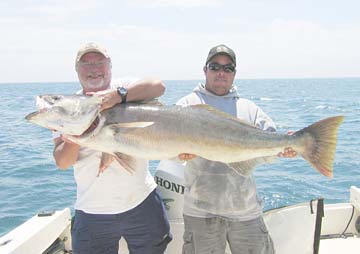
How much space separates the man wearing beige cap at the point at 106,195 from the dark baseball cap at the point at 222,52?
798 mm

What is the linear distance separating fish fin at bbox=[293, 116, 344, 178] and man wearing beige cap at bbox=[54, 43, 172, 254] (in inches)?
53.0

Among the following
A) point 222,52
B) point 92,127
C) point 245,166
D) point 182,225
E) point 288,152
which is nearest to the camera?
point 92,127

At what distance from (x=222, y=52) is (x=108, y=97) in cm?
133

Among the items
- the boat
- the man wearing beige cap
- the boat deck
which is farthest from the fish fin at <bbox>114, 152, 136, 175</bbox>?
the boat deck

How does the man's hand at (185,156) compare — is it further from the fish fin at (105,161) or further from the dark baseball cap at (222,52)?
the dark baseball cap at (222,52)

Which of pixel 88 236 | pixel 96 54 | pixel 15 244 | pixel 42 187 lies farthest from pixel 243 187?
pixel 42 187

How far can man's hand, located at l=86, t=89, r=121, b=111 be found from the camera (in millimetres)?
3377

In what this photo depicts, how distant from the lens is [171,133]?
3.54 metres

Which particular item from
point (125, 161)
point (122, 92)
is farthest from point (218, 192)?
point (122, 92)

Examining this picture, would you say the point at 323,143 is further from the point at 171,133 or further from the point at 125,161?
the point at 125,161

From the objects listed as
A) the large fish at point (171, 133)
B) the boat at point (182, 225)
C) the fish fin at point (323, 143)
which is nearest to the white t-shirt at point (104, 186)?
the large fish at point (171, 133)

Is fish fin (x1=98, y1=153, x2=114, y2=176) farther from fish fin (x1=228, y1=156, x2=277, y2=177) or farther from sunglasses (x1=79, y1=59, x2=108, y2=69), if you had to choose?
fish fin (x1=228, y1=156, x2=277, y2=177)

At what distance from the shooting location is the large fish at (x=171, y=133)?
331cm

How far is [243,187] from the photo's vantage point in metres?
4.07
